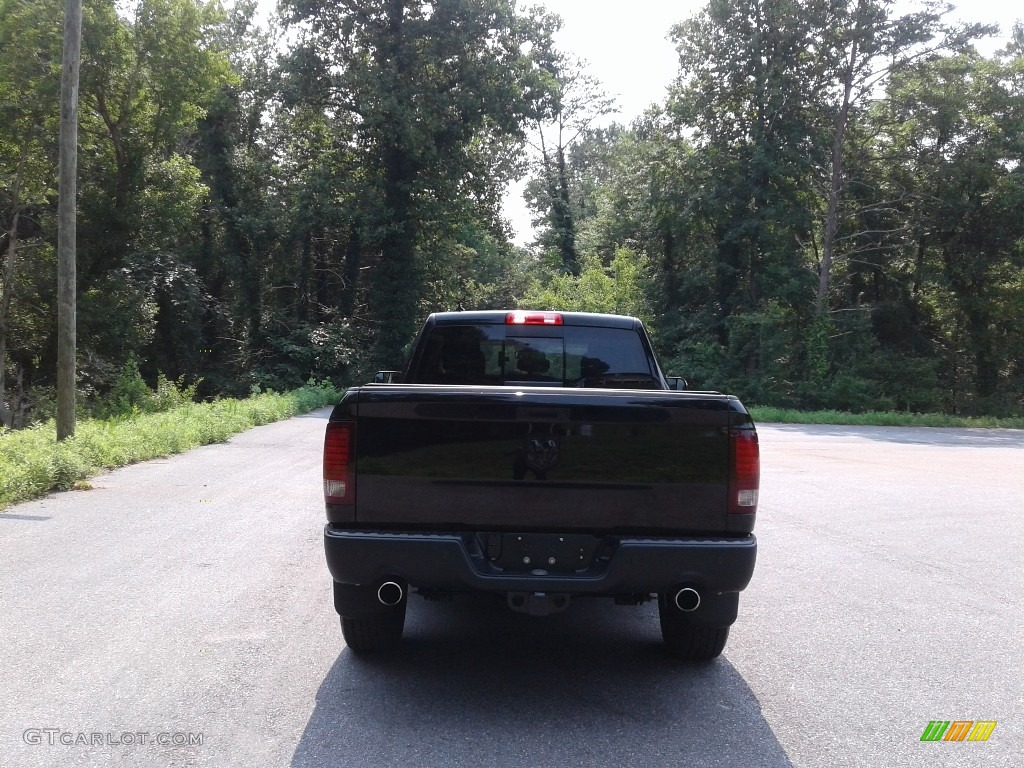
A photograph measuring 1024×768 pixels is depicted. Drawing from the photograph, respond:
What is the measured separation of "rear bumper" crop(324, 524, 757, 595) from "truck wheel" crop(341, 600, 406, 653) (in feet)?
2.16

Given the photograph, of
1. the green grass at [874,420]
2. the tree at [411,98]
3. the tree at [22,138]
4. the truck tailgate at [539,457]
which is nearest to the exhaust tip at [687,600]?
the truck tailgate at [539,457]

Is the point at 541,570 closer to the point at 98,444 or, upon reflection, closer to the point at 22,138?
the point at 98,444

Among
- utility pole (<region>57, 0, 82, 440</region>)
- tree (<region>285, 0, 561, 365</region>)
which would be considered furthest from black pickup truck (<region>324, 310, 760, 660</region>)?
tree (<region>285, 0, 561, 365</region>)

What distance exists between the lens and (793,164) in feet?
131

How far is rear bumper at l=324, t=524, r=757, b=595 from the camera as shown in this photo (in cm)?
407

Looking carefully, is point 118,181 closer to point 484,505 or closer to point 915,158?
point 484,505

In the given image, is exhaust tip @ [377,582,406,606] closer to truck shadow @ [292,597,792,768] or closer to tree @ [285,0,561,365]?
truck shadow @ [292,597,792,768]

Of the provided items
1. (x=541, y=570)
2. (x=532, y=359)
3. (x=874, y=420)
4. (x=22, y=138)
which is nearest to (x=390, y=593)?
(x=541, y=570)

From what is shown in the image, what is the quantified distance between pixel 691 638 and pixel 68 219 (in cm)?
1233

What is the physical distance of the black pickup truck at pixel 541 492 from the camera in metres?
4.09

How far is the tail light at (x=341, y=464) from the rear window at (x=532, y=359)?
186 centimetres

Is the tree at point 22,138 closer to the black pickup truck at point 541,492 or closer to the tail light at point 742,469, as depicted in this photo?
the black pickup truck at point 541,492

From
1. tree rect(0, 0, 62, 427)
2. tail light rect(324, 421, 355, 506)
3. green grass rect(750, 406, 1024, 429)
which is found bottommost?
green grass rect(750, 406, 1024, 429)

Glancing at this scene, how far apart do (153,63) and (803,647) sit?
2938 centimetres
